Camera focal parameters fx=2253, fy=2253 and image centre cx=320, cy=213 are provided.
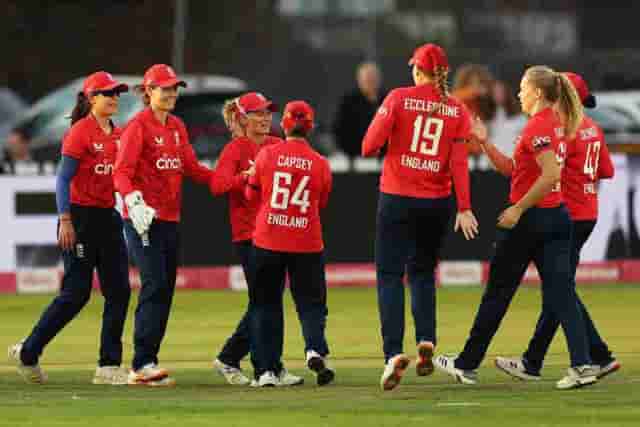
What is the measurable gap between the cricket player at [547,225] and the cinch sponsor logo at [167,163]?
2095mm

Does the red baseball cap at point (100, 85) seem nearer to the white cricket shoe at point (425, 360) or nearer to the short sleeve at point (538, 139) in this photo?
the white cricket shoe at point (425, 360)

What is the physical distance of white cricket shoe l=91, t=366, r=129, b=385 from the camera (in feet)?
48.0

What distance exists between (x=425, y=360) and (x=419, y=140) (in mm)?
1402

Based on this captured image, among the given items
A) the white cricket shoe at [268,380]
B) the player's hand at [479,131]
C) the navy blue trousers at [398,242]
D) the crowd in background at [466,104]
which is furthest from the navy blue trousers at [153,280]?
the crowd in background at [466,104]

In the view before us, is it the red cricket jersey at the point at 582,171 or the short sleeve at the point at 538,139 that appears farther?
the red cricket jersey at the point at 582,171

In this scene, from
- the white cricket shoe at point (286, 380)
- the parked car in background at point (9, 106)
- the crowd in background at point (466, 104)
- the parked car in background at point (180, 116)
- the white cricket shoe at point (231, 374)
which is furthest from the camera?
the parked car in background at point (9, 106)

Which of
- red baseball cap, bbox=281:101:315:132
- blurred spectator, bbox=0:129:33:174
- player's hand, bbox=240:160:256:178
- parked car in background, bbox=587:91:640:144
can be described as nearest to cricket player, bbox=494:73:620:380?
red baseball cap, bbox=281:101:315:132

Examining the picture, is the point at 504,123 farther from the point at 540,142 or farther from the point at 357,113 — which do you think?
the point at 540,142

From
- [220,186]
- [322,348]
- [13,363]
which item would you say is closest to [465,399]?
[322,348]

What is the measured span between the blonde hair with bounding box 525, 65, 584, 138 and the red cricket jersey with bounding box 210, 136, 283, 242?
71.4 inches

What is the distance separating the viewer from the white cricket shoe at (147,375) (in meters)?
14.4

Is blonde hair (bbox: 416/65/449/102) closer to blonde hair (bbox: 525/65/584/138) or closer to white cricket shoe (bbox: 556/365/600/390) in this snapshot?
blonde hair (bbox: 525/65/584/138)

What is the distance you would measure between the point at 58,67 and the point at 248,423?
1134 inches

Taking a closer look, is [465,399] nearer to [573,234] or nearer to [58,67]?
[573,234]
